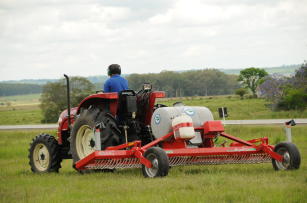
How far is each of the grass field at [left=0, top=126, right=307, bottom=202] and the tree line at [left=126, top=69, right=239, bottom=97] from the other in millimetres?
51987

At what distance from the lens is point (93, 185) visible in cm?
912

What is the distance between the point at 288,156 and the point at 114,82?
351 cm

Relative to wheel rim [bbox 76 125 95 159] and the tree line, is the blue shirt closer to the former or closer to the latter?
wheel rim [bbox 76 125 95 159]

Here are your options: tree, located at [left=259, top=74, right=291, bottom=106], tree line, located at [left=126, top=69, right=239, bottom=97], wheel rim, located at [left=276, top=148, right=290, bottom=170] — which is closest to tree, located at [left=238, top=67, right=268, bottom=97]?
tree line, located at [left=126, top=69, right=239, bottom=97]

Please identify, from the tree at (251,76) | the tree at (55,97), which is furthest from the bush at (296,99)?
the tree at (251,76)

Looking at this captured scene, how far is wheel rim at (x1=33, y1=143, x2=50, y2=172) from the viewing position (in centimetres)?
1196

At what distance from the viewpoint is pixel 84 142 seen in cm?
1130

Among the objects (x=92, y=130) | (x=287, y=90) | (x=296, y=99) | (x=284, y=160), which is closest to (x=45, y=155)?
(x=92, y=130)

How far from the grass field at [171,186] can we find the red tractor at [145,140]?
0.25m

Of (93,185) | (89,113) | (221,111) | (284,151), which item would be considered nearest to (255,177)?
(284,151)

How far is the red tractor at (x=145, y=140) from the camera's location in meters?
9.80

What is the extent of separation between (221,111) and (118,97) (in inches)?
285

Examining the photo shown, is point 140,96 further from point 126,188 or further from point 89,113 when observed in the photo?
point 126,188

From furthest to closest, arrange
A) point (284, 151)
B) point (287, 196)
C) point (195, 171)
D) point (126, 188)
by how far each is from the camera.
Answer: point (195, 171) < point (284, 151) < point (126, 188) < point (287, 196)
